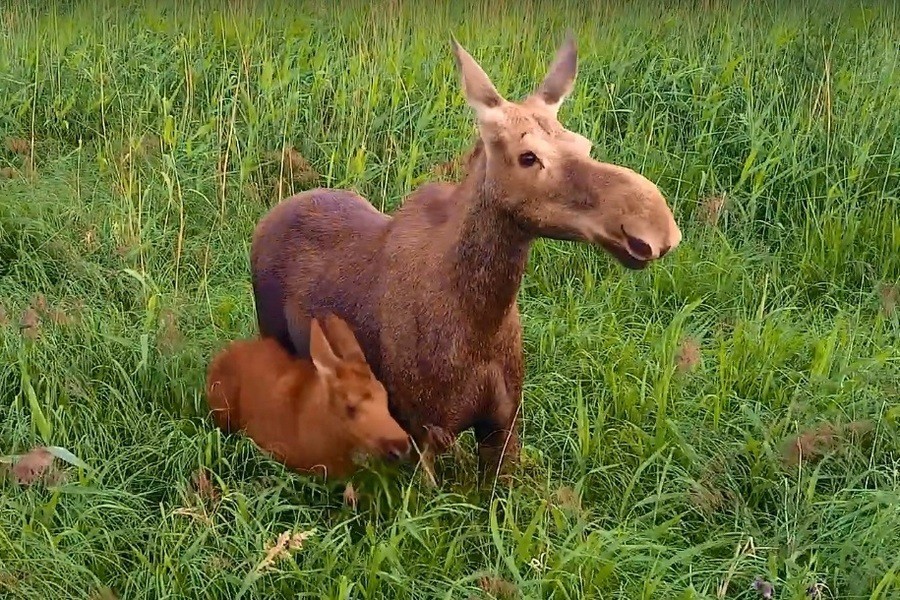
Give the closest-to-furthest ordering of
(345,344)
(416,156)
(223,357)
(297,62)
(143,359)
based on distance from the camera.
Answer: (345,344) → (223,357) → (143,359) → (416,156) → (297,62)

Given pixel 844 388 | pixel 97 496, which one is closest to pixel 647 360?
pixel 844 388

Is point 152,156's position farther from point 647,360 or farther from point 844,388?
point 844,388

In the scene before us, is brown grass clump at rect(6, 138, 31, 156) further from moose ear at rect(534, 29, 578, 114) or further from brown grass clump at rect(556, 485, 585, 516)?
brown grass clump at rect(556, 485, 585, 516)

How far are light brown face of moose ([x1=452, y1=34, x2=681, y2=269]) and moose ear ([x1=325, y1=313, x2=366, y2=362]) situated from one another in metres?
0.50

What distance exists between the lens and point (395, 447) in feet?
7.80

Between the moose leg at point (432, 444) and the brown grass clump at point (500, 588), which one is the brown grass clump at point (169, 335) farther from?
the brown grass clump at point (500, 588)

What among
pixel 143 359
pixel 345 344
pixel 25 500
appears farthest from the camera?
pixel 143 359

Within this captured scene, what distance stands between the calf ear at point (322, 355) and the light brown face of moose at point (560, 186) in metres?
0.53

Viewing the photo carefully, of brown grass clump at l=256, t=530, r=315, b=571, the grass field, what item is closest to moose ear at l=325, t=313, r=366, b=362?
the grass field

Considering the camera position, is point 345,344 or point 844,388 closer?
point 345,344

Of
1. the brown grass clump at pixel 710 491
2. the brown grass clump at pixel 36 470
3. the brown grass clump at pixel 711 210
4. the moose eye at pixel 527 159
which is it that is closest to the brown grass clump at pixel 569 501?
the brown grass clump at pixel 710 491

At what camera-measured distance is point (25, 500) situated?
2648 millimetres

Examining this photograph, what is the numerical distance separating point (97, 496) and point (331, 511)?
1.99ft

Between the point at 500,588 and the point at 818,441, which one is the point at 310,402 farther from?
the point at 818,441
